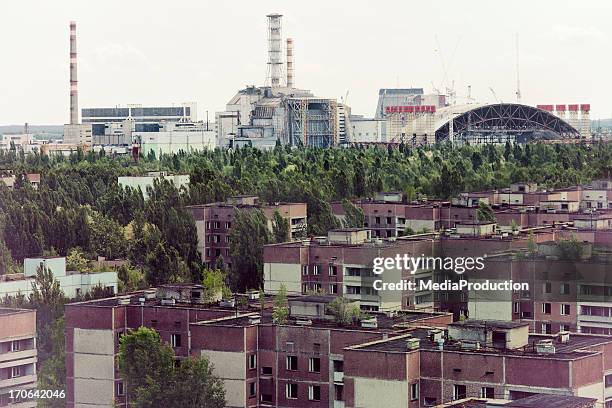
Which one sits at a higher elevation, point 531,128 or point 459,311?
→ point 531,128

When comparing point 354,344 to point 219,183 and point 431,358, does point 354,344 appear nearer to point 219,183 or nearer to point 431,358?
point 431,358

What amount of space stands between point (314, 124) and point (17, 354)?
17880mm

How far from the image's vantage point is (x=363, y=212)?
11289 mm

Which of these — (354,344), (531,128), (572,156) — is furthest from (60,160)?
(354,344)

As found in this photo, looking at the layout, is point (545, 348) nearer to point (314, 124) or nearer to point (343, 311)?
point (343, 311)

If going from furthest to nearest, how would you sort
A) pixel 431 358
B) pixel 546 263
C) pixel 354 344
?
1. pixel 546 263
2. pixel 354 344
3. pixel 431 358

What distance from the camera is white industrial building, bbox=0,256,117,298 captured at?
7988 millimetres

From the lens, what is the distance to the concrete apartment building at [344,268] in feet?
26.2

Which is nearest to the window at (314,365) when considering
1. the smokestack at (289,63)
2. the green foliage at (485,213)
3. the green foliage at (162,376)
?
the green foliage at (162,376)

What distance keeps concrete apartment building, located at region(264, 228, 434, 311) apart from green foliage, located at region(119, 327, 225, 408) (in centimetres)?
201

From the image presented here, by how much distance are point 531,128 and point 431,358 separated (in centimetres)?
2022

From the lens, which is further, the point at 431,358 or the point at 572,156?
the point at 572,156

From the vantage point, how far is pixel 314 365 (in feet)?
18.8

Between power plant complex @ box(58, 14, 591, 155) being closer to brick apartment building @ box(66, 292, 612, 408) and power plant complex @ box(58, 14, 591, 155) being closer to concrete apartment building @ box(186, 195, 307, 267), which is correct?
concrete apartment building @ box(186, 195, 307, 267)
